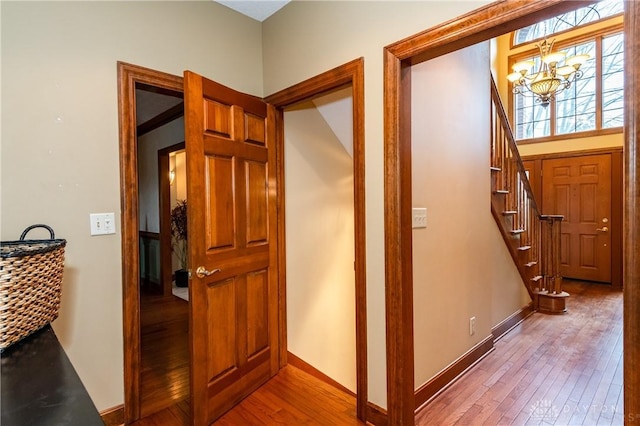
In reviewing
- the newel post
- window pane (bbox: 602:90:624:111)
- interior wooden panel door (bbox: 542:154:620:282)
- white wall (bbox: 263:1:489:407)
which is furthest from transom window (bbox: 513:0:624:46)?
white wall (bbox: 263:1:489:407)

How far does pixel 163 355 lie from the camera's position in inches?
111

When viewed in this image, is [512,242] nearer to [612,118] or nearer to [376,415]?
[376,415]

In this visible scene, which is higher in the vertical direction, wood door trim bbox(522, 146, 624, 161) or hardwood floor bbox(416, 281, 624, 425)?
wood door trim bbox(522, 146, 624, 161)

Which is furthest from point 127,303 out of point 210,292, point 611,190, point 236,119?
point 611,190

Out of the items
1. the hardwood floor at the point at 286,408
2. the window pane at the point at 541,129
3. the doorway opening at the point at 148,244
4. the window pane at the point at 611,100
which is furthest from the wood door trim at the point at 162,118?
the window pane at the point at 611,100

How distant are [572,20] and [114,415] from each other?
7.51 meters

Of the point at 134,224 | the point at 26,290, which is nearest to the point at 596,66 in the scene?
the point at 134,224

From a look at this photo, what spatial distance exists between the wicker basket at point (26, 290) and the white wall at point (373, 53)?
55.5 inches

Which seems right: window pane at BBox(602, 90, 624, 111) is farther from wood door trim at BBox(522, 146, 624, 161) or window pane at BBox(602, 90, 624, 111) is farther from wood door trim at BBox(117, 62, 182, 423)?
wood door trim at BBox(117, 62, 182, 423)

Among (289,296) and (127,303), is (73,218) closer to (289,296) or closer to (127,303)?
(127,303)

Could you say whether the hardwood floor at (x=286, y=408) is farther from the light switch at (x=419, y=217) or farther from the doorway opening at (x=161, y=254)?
the light switch at (x=419, y=217)

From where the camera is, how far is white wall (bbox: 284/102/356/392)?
2.59m

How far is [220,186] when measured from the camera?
1.98 m

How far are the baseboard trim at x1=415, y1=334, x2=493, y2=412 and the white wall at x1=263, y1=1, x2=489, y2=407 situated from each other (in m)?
0.44
